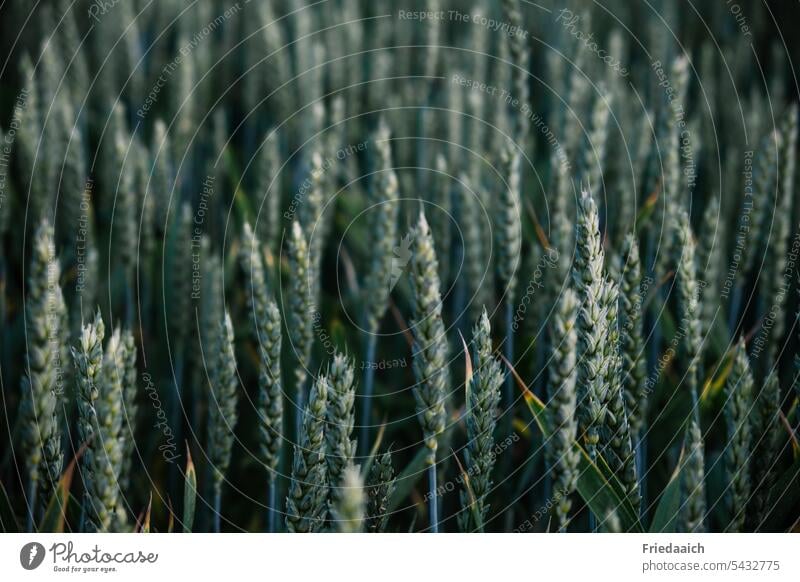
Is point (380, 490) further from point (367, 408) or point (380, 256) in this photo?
point (380, 256)

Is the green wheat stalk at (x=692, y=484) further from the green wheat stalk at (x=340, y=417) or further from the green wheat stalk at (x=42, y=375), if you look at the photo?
the green wheat stalk at (x=42, y=375)

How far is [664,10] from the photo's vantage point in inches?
63.4

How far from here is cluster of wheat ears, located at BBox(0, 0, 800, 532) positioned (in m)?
0.86

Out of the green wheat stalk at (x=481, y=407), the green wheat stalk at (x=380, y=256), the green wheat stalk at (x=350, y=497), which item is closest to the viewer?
the green wheat stalk at (x=350, y=497)

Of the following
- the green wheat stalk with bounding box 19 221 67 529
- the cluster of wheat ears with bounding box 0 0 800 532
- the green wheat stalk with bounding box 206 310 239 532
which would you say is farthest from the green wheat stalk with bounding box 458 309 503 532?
the green wheat stalk with bounding box 19 221 67 529

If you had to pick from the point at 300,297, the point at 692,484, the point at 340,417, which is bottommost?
the point at 692,484

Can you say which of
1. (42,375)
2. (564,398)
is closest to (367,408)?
(564,398)

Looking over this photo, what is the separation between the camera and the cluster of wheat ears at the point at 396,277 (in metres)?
0.86

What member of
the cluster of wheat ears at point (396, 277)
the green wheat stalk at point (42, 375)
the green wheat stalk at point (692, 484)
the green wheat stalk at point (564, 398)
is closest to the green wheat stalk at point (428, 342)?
the cluster of wheat ears at point (396, 277)

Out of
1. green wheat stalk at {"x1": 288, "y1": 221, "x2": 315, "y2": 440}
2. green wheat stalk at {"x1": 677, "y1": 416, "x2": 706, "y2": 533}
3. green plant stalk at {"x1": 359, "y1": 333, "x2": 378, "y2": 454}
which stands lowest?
green wheat stalk at {"x1": 677, "y1": 416, "x2": 706, "y2": 533}

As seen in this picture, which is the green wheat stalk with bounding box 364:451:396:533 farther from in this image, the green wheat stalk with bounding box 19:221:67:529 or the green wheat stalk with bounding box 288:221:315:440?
the green wheat stalk with bounding box 19:221:67:529

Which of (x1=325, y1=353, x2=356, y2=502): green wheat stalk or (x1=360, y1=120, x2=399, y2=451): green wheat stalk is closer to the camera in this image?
(x1=325, y1=353, x2=356, y2=502): green wheat stalk

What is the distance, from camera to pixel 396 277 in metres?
1.13
